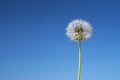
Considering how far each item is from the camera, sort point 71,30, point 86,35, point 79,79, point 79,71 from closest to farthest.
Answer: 1. point 79,79
2. point 79,71
3. point 86,35
4. point 71,30

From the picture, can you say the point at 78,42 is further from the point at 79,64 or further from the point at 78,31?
the point at 79,64

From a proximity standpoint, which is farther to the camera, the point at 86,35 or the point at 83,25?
the point at 83,25

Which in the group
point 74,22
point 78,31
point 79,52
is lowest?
point 79,52

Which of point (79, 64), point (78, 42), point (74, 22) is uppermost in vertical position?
point (74, 22)

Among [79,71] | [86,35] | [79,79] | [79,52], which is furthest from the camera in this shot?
[86,35]

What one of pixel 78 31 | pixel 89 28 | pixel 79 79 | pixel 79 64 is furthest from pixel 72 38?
pixel 79 79

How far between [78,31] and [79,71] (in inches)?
229

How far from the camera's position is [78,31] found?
19859mm

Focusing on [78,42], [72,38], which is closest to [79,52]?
[78,42]

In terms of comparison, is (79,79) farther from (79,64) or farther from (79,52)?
(79,52)

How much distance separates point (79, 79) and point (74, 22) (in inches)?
343

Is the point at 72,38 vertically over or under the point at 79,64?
over

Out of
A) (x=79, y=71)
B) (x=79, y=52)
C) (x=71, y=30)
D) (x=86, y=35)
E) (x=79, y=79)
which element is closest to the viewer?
(x=79, y=79)

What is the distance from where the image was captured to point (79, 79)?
1354cm
